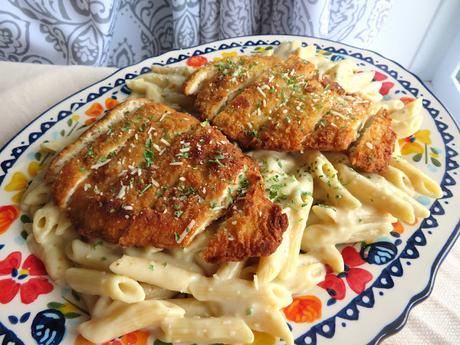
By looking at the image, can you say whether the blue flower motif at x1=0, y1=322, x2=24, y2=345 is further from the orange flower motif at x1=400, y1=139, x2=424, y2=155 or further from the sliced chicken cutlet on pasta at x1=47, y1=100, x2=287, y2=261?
the orange flower motif at x1=400, y1=139, x2=424, y2=155

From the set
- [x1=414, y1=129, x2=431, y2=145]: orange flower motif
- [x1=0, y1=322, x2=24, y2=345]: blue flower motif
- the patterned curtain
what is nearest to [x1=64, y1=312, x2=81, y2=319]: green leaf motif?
[x1=0, y1=322, x2=24, y2=345]: blue flower motif

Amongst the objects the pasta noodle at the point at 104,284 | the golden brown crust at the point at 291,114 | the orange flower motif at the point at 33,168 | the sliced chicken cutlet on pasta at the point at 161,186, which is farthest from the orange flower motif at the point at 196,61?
the pasta noodle at the point at 104,284

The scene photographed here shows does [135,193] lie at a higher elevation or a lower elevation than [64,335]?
higher

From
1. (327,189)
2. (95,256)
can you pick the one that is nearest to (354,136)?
(327,189)

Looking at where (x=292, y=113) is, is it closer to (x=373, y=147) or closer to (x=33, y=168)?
(x=373, y=147)

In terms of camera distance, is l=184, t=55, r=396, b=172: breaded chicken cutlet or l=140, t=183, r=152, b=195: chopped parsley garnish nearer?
l=140, t=183, r=152, b=195: chopped parsley garnish

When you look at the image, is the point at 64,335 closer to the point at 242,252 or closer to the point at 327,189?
the point at 242,252

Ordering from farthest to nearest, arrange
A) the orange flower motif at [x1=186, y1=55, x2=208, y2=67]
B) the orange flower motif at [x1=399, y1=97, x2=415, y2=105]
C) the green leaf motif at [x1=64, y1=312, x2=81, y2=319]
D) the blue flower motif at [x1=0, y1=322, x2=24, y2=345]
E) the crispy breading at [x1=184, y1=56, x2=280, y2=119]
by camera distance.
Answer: the orange flower motif at [x1=186, y1=55, x2=208, y2=67] → the orange flower motif at [x1=399, y1=97, x2=415, y2=105] → the crispy breading at [x1=184, y1=56, x2=280, y2=119] → the green leaf motif at [x1=64, y1=312, x2=81, y2=319] → the blue flower motif at [x1=0, y1=322, x2=24, y2=345]
